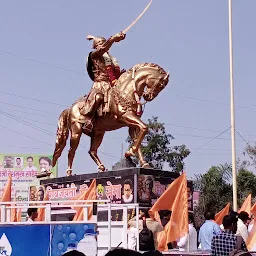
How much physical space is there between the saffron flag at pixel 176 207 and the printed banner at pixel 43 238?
259 cm

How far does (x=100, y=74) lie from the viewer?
16969 millimetres

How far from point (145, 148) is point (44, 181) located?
11909 millimetres

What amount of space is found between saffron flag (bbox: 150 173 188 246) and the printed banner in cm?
259

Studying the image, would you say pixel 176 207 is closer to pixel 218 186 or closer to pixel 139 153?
pixel 139 153

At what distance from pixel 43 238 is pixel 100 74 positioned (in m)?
8.43

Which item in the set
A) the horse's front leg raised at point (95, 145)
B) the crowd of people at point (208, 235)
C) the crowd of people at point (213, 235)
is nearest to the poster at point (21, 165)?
the horse's front leg raised at point (95, 145)

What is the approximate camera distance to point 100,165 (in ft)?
57.4

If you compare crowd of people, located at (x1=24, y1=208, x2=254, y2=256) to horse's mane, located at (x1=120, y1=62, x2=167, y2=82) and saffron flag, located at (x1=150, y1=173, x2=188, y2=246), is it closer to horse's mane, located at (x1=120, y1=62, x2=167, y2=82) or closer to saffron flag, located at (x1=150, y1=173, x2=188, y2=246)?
saffron flag, located at (x1=150, y1=173, x2=188, y2=246)

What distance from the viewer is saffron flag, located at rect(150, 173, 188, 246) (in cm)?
1103

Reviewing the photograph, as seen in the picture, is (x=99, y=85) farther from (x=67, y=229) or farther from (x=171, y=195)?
(x=67, y=229)

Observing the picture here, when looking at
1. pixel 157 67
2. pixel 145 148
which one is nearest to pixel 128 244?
pixel 157 67

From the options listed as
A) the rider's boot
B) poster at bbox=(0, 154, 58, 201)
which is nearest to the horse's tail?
the rider's boot

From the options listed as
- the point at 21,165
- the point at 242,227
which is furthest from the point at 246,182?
the point at 242,227

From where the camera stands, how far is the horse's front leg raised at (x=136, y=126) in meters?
16.1
